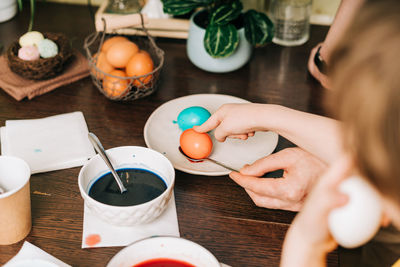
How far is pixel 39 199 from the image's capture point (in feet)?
3.14

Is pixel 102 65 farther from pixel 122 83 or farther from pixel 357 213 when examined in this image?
pixel 357 213

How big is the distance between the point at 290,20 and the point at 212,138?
2.18ft

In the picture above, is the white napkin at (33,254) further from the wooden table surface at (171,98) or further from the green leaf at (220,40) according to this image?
the green leaf at (220,40)

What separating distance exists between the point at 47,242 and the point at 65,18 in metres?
1.12

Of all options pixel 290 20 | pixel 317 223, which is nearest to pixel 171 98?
pixel 290 20

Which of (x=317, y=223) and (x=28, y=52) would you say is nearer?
(x=317, y=223)

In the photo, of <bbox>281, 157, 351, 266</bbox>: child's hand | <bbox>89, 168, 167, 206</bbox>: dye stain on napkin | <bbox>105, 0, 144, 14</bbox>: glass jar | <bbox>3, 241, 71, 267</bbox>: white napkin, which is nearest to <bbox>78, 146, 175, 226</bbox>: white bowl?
<bbox>89, 168, 167, 206</bbox>: dye stain on napkin

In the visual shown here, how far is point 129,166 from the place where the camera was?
0.96 metres

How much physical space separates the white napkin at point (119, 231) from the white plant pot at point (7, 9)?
108 cm

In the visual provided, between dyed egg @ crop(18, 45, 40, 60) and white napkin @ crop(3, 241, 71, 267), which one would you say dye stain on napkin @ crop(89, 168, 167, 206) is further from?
dyed egg @ crop(18, 45, 40, 60)

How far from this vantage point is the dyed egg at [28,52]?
1264mm

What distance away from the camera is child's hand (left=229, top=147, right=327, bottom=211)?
903 millimetres

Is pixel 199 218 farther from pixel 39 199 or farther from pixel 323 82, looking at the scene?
pixel 323 82

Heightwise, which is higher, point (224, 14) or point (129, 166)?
point (224, 14)
